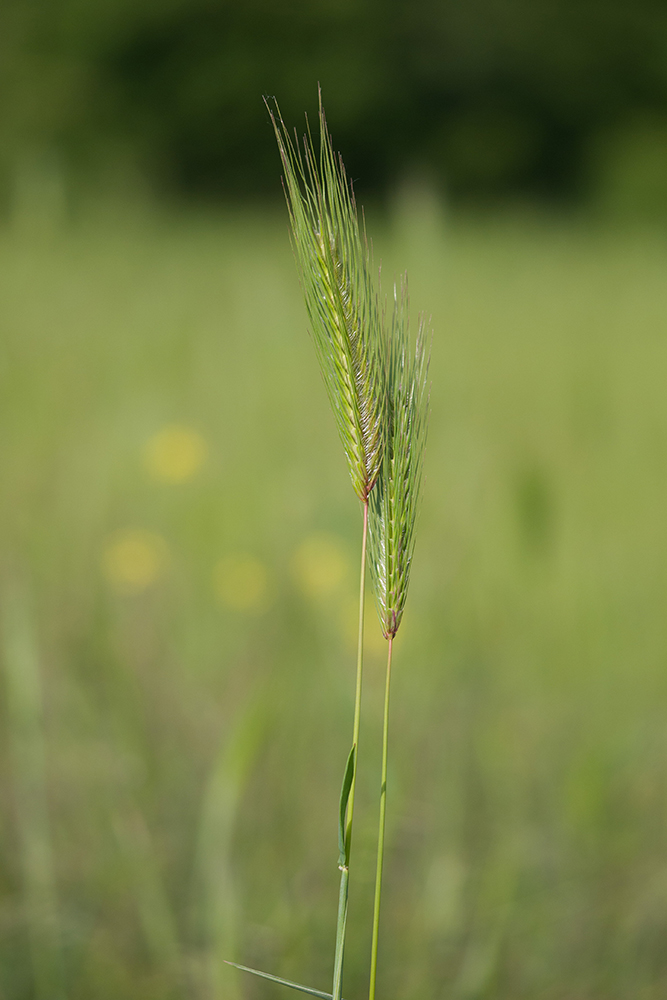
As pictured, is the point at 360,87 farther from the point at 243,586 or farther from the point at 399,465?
the point at 399,465

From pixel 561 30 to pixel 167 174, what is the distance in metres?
4.23

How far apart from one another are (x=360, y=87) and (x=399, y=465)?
28.7 ft

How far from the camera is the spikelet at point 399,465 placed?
0.32 m

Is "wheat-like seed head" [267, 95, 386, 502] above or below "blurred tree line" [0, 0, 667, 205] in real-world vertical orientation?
below

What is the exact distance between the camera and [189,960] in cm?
68

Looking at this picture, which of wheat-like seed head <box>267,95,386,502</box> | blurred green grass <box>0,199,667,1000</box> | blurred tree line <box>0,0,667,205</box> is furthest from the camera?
blurred tree line <box>0,0,667,205</box>

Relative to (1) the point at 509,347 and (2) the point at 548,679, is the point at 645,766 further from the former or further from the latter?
(1) the point at 509,347

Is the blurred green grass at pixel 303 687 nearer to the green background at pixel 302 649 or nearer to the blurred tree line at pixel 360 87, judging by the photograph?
the green background at pixel 302 649

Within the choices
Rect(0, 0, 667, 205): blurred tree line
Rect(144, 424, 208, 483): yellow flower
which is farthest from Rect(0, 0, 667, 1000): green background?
Rect(0, 0, 667, 205): blurred tree line

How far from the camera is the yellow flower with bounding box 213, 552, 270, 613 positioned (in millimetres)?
1242

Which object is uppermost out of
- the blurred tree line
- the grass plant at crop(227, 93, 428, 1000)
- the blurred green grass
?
the blurred tree line

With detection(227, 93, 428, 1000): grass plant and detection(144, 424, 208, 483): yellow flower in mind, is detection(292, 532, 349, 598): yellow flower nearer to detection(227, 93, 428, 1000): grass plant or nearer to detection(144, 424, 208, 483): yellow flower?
detection(144, 424, 208, 483): yellow flower

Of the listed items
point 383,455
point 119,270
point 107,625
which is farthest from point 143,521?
point 119,270

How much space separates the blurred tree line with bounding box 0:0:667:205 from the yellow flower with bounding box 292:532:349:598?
22.2ft
